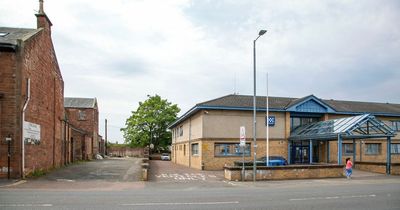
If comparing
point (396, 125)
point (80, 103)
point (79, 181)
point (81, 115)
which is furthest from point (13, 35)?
point (80, 103)

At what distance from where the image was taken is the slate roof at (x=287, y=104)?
3453 centimetres

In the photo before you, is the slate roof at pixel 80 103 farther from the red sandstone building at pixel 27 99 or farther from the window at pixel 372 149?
the window at pixel 372 149

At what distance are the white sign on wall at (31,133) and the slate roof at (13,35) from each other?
14.2ft

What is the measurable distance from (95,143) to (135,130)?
34.7 ft

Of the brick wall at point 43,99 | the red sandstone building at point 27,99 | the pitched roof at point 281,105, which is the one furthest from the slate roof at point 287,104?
the red sandstone building at point 27,99

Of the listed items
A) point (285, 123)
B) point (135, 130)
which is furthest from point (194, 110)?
point (135, 130)

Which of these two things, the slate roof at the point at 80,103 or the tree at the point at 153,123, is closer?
the slate roof at the point at 80,103

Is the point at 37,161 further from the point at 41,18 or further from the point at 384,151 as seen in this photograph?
the point at 384,151

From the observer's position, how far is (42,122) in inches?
1025

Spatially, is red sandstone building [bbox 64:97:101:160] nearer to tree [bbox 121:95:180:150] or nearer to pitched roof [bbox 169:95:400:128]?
tree [bbox 121:95:180:150]

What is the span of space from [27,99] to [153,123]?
53753 millimetres

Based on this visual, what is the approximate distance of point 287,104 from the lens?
37.6m

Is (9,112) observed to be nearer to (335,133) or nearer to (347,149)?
(335,133)

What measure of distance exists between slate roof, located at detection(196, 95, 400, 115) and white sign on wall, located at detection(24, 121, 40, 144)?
13585 mm
